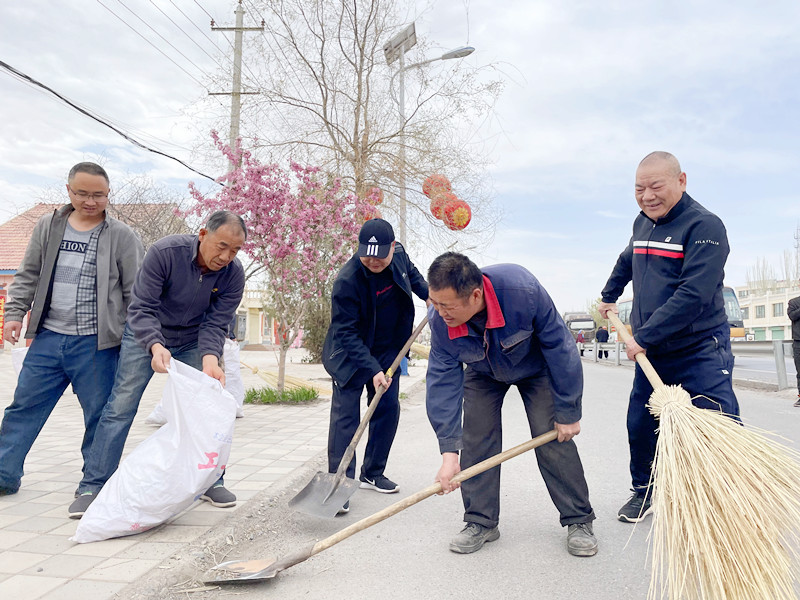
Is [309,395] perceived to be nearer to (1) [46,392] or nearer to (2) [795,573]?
(1) [46,392]

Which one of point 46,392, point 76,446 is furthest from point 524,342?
point 76,446

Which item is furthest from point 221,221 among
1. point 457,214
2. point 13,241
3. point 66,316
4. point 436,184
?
point 13,241

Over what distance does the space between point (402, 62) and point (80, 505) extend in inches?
446

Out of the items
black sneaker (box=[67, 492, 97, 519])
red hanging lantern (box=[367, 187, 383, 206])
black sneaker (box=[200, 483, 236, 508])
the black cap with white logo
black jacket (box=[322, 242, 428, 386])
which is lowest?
black sneaker (box=[200, 483, 236, 508])

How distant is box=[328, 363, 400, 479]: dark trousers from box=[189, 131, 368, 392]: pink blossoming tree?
461 cm

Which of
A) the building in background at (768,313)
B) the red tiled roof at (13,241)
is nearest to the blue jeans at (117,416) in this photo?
the red tiled roof at (13,241)

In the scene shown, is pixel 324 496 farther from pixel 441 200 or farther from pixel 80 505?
pixel 441 200

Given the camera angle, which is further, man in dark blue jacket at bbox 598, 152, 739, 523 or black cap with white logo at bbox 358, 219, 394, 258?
black cap with white logo at bbox 358, 219, 394, 258

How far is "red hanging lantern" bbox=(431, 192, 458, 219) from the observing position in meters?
11.6

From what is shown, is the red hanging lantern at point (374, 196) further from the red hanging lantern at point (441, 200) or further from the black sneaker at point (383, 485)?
the black sneaker at point (383, 485)

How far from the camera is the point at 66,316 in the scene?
3.59 meters

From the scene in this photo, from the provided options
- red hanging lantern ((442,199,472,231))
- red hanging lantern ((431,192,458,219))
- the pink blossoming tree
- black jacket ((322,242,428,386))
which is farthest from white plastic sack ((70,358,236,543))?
red hanging lantern ((431,192,458,219))

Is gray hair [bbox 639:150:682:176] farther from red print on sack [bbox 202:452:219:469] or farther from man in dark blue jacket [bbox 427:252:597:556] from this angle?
red print on sack [bbox 202:452:219:469]

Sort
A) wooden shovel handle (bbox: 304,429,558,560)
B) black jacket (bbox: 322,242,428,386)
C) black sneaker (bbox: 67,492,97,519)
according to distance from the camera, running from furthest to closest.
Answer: black jacket (bbox: 322,242,428,386), black sneaker (bbox: 67,492,97,519), wooden shovel handle (bbox: 304,429,558,560)
